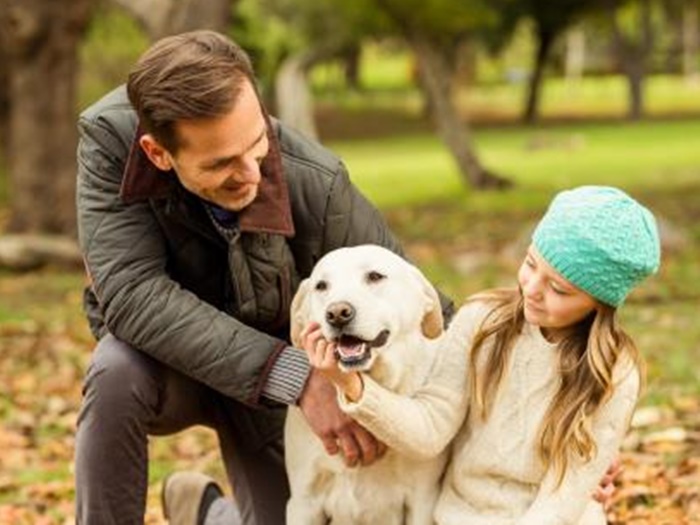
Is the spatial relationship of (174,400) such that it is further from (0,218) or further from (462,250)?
(0,218)

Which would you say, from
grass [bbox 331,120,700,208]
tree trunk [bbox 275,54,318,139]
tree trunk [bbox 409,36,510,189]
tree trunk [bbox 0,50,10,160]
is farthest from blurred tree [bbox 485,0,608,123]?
tree trunk [bbox 0,50,10,160]

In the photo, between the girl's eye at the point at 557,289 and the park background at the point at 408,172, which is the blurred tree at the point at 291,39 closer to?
the park background at the point at 408,172

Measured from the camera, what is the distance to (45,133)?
14.6 m

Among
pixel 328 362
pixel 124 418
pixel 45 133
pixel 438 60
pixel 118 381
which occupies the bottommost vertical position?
pixel 438 60

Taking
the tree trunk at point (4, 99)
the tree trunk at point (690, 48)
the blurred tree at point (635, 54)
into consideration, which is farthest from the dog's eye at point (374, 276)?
the tree trunk at point (690, 48)

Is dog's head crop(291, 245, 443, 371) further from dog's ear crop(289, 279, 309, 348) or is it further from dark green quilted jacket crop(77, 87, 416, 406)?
dark green quilted jacket crop(77, 87, 416, 406)

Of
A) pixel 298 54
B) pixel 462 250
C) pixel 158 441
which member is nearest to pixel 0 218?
pixel 462 250

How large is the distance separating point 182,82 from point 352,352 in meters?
0.79

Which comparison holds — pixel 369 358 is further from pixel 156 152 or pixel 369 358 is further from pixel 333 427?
pixel 156 152

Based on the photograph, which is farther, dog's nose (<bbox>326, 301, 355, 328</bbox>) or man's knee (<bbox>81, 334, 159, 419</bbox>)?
man's knee (<bbox>81, 334, 159, 419</bbox>)

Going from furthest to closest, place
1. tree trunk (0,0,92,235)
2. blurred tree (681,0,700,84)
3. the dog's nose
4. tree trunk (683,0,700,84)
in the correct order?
blurred tree (681,0,700,84) < tree trunk (683,0,700,84) < tree trunk (0,0,92,235) < the dog's nose

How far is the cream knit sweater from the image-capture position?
12.0ft

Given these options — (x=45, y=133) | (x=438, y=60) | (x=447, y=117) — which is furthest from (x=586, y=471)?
(x=438, y=60)

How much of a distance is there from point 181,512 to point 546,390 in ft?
5.21
